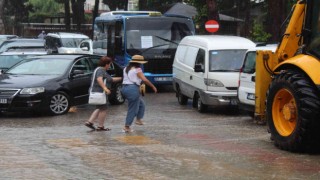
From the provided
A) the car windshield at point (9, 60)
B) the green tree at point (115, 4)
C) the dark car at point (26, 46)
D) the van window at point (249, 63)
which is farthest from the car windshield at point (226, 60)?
the green tree at point (115, 4)

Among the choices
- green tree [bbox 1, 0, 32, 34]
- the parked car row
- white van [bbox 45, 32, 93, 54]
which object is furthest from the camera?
green tree [bbox 1, 0, 32, 34]

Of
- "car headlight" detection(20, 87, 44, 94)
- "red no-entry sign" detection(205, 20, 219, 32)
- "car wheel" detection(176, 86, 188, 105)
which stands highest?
"red no-entry sign" detection(205, 20, 219, 32)

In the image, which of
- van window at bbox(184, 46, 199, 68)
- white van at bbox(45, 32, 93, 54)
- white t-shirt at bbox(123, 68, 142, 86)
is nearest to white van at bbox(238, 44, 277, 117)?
van window at bbox(184, 46, 199, 68)

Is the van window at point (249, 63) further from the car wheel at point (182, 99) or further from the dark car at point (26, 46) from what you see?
the dark car at point (26, 46)

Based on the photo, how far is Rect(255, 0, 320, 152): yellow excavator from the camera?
8.96m

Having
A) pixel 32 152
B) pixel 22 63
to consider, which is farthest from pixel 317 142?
pixel 22 63

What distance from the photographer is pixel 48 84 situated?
15133 mm

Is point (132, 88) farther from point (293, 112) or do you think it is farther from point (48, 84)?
point (48, 84)

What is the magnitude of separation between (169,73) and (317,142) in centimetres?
1333

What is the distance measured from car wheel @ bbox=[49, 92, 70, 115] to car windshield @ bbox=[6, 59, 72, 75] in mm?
764

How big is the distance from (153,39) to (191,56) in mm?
5390

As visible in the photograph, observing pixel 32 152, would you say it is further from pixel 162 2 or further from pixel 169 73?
pixel 162 2

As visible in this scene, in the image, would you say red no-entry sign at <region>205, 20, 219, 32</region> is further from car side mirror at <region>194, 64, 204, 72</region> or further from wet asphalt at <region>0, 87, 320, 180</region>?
wet asphalt at <region>0, 87, 320, 180</region>

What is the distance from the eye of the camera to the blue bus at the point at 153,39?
72.2ft
